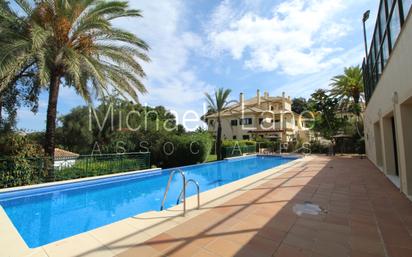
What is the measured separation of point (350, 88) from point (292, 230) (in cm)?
2743

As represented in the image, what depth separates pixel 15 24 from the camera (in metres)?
8.97

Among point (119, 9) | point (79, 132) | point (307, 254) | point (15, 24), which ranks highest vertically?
point (119, 9)

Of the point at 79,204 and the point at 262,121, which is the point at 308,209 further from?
the point at 262,121

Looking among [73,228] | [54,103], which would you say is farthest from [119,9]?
[73,228]

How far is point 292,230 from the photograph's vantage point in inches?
165

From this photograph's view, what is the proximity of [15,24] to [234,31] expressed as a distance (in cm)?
981

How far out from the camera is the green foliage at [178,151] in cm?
1758

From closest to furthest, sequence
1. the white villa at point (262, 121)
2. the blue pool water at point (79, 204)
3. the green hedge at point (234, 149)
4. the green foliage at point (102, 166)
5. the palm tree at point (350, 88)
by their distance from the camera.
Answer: the blue pool water at point (79, 204)
the green foliage at point (102, 166)
the green hedge at point (234, 149)
the palm tree at point (350, 88)
the white villa at point (262, 121)

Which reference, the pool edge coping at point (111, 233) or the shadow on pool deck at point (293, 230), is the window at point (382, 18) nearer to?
the shadow on pool deck at point (293, 230)

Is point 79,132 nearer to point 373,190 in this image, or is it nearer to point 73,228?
point 73,228

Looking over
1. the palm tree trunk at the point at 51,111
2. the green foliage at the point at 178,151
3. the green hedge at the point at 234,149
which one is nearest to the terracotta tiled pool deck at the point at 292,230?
the palm tree trunk at the point at 51,111

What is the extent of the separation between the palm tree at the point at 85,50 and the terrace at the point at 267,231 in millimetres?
6800

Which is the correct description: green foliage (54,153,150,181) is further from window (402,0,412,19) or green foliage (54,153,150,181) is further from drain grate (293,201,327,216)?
window (402,0,412,19)

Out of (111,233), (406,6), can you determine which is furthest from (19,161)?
(406,6)
